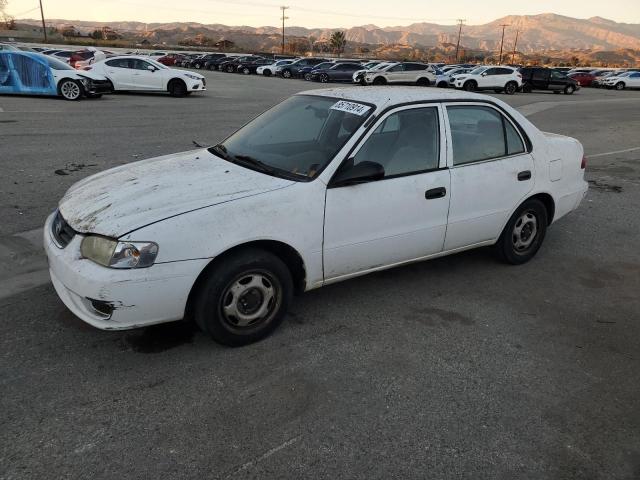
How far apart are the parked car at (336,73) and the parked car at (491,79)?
8918 mm

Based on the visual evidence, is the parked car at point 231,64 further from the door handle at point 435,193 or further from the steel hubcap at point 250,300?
the steel hubcap at point 250,300

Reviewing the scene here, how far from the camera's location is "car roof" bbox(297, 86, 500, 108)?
4.14m

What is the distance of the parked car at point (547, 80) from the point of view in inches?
1291

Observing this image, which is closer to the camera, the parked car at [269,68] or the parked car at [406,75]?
the parked car at [406,75]

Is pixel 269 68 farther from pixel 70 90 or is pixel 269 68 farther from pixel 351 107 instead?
pixel 351 107

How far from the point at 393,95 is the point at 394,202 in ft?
2.92

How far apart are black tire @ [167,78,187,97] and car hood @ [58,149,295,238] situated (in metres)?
17.5

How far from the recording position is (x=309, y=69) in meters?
39.9

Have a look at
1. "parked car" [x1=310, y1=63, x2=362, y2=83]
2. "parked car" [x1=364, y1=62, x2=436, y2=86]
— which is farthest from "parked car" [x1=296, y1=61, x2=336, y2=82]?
"parked car" [x1=364, y1=62, x2=436, y2=86]

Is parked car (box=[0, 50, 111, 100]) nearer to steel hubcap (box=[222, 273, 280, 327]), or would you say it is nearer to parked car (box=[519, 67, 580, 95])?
steel hubcap (box=[222, 273, 280, 327])

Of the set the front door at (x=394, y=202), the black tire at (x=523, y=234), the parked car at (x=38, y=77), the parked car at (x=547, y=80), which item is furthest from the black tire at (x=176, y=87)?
the parked car at (x=547, y=80)

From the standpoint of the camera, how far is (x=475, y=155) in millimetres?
4484

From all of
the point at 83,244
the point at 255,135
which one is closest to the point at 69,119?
the point at 255,135

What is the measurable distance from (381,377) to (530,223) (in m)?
2.60
